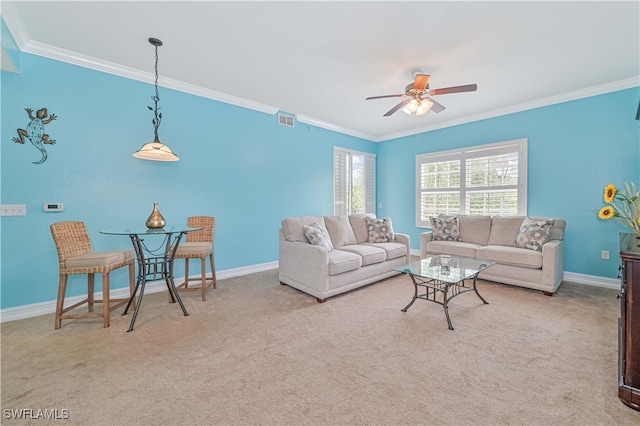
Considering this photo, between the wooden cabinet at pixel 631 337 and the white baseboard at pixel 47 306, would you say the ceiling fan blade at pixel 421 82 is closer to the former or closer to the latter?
the wooden cabinet at pixel 631 337

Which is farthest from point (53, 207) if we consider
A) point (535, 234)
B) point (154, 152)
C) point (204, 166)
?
point (535, 234)

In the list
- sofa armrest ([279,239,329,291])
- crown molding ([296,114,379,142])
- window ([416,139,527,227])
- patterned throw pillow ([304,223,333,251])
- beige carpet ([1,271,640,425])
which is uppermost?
crown molding ([296,114,379,142])

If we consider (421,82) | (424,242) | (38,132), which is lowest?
(424,242)

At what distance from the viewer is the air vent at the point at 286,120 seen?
4652mm

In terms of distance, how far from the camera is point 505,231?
399 centimetres

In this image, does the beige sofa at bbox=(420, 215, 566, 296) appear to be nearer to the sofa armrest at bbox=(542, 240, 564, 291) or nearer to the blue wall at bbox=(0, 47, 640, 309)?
the sofa armrest at bbox=(542, 240, 564, 291)

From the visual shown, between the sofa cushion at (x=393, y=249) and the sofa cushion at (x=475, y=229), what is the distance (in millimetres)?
1131

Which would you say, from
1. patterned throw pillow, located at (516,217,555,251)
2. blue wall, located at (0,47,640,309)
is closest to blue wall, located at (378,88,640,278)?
blue wall, located at (0,47,640,309)

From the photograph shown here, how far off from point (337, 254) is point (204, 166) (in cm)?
228

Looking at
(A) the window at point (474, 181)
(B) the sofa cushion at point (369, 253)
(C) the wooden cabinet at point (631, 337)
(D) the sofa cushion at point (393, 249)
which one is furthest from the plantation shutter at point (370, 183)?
(C) the wooden cabinet at point (631, 337)

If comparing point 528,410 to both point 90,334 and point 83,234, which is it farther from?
point 83,234

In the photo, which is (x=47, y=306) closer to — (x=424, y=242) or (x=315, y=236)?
(x=315, y=236)

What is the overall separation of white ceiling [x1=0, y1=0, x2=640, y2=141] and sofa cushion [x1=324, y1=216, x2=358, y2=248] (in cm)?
188

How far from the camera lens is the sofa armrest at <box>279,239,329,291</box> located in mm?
3002
